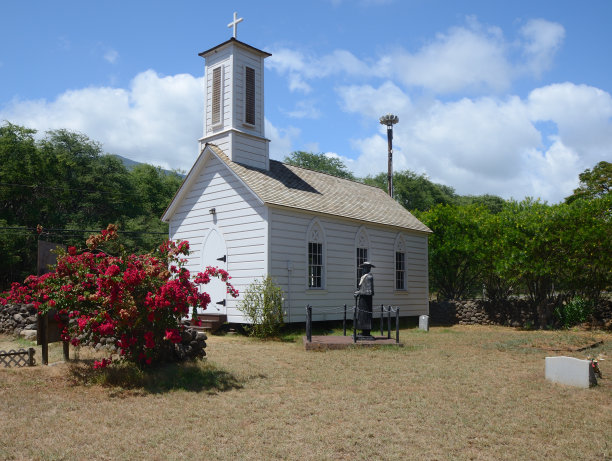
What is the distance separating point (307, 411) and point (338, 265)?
38.2ft

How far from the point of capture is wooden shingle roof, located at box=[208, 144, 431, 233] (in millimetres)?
17375

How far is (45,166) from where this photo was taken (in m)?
34.6

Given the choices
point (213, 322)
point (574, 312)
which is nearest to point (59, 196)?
point (213, 322)

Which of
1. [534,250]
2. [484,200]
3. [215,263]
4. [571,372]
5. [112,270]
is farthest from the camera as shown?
[484,200]

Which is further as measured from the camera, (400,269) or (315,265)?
(400,269)

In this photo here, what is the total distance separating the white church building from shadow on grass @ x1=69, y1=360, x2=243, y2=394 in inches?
268

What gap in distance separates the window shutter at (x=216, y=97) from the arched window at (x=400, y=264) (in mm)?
9054

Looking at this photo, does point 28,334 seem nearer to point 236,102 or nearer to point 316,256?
point 316,256

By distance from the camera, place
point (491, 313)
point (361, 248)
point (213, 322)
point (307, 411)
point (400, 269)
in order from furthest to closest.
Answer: point (491, 313) < point (400, 269) < point (361, 248) < point (213, 322) < point (307, 411)

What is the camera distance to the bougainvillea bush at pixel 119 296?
28.4 feet

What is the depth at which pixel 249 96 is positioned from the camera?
19.3 meters

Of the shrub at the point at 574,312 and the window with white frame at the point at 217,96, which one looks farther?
the shrub at the point at 574,312

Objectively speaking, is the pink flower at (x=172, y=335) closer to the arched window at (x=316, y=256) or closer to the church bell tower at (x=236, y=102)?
the arched window at (x=316, y=256)

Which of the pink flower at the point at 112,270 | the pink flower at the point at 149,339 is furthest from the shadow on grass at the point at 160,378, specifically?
the pink flower at the point at 112,270
